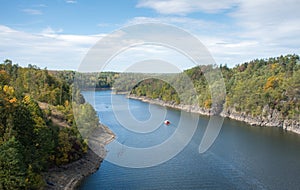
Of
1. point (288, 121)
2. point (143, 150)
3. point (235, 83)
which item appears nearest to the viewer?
point (143, 150)

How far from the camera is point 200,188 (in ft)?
53.0

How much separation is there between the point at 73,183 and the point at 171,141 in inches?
426

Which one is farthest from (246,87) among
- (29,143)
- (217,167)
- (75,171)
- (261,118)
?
(29,143)

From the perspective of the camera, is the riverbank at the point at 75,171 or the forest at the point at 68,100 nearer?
the forest at the point at 68,100

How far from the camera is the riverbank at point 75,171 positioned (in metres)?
15.9

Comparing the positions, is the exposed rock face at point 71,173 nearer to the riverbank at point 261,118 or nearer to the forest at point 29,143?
the forest at point 29,143

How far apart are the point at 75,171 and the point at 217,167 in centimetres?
841

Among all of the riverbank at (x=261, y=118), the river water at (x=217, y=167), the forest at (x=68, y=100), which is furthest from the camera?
the riverbank at (x=261, y=118)

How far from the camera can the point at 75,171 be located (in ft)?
58.3

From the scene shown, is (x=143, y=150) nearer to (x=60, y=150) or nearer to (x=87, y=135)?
(x=87, y=135)

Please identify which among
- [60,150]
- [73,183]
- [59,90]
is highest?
[59,90]

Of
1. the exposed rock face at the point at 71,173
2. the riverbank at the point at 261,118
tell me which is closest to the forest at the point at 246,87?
the riverbank at the point at 261,118

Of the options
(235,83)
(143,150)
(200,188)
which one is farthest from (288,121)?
(200,188)

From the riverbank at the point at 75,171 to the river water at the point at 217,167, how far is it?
45cm
